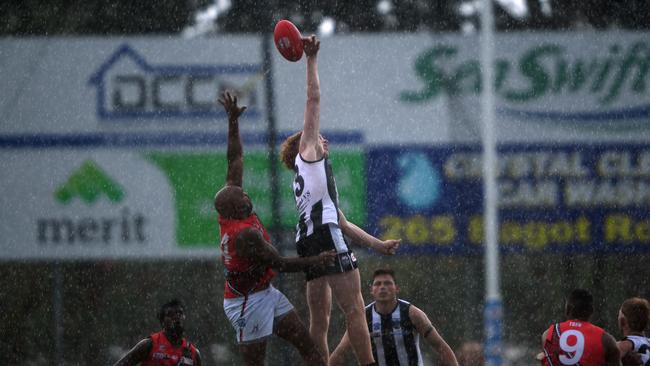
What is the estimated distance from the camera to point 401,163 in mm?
17078

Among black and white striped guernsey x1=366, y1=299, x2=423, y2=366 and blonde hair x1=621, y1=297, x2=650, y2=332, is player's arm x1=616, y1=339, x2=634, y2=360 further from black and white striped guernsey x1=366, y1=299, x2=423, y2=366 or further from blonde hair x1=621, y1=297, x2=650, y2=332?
black and white striped guernsey x1=366, y1=299, x2=423, y2=366

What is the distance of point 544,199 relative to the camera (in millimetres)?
17484

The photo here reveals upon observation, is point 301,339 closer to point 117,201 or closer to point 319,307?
point 319,307

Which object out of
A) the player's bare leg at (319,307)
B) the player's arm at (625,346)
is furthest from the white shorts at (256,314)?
the player's arm at (625,346)

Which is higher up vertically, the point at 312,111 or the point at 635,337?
the point at 312,111

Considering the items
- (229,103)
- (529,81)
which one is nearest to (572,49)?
(529,81)

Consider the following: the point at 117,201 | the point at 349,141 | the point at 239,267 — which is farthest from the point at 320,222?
the point at 117,201

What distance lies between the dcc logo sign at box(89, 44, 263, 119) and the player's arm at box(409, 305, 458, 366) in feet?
22.8

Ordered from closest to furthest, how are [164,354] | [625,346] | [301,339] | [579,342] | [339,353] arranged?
[301,339], [579,342], [625,346], [339,353], [164,354]

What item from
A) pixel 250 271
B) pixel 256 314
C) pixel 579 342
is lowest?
pixel 579 342

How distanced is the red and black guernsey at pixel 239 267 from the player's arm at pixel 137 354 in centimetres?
207

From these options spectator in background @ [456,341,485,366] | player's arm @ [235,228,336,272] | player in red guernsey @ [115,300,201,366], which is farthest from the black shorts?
spectator in background @ [456,341,485,366]

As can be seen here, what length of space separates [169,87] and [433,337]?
25.8ft

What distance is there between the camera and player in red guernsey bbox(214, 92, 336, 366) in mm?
9141
